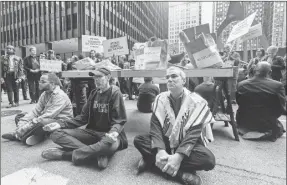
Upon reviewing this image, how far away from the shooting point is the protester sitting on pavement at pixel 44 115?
8.70ft

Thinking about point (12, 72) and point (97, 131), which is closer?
point (97, 131)

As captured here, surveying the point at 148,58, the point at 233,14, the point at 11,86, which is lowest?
the point at 11,86

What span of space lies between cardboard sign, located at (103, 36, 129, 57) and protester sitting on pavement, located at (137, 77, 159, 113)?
95 cm

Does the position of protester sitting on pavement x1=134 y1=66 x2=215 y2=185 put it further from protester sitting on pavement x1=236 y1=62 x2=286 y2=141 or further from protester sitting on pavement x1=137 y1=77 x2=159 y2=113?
protester sitting on pavement x1=137 y1=77 x2=159 y2=113

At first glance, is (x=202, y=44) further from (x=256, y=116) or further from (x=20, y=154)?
(x=20, y=154)

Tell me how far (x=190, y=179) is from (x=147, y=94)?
8.69 feet

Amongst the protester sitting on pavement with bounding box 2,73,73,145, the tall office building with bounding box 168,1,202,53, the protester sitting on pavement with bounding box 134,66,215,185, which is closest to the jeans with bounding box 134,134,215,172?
the protester sitting on pavement with bounding box 134,66,215,185

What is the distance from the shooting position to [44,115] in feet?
8.93

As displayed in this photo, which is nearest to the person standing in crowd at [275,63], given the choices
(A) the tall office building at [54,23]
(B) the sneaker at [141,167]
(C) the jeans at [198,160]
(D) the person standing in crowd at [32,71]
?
(C) the jeans at [198,160]

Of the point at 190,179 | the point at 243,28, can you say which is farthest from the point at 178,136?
the point at 243,28

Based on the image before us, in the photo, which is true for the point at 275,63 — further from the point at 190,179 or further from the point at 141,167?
the point at 141,167

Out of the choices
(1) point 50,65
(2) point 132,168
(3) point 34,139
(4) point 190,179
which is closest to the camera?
(4) point 190,179

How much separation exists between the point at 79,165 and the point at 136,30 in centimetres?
4413

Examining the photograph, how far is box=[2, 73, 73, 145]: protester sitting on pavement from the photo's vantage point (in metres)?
2.65
